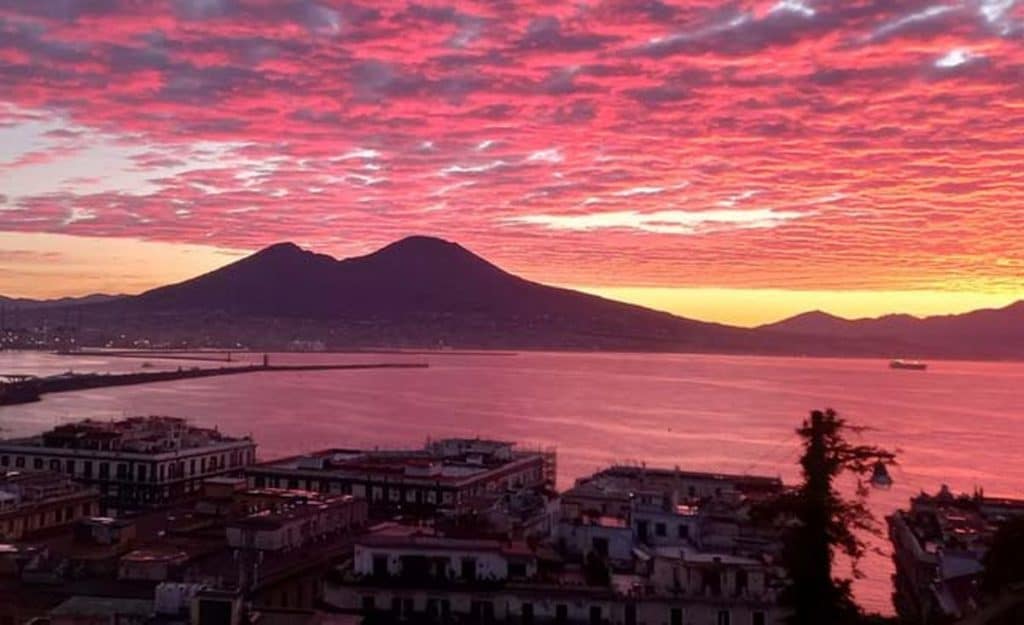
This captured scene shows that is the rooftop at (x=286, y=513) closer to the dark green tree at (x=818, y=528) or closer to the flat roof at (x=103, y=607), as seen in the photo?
the flat roof at (x=103, y=607)

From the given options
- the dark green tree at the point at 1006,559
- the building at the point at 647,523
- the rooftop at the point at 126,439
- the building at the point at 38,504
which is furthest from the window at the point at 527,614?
the rooftop at the point at 126,439

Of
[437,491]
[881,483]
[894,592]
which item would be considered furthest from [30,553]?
[881,483]

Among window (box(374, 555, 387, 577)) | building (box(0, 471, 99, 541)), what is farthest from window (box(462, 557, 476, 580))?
building (box(0, 471, 99, 541))

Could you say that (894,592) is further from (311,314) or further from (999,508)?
(311,314)

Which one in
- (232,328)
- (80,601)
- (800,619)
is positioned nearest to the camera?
(800,619)

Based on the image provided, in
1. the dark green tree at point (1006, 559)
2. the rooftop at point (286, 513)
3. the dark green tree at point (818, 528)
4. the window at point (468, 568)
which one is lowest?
the window at point (468, 568)

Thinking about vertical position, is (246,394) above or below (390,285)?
below
